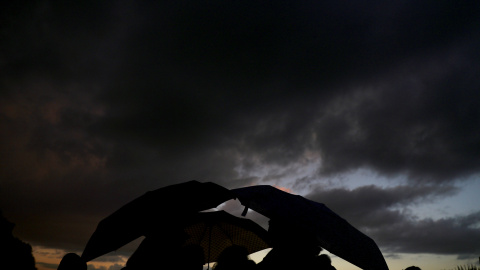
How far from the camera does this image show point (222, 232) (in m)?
8.25

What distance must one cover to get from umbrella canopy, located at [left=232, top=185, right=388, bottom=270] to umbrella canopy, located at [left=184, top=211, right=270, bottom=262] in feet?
7.86

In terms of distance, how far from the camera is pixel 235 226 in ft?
26.5

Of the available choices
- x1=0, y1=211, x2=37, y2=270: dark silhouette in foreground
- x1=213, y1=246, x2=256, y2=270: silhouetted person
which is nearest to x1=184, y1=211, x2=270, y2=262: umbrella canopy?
x1=213, y1=246, x2=256, y2=270: silhouetted person

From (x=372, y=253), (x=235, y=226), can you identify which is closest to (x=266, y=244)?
(x=235, y=226)

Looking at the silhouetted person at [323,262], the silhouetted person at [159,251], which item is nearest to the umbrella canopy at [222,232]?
the silhouetted person at [159,251]

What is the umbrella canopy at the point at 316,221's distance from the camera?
4820 millimetres

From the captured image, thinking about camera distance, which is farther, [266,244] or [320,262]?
[266,244]

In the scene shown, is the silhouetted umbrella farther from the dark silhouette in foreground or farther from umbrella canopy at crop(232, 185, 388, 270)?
the dark silhouette in foreground

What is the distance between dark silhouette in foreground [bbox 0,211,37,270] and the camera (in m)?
13.9

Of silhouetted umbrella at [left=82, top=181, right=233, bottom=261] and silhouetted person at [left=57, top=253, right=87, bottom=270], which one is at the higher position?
silhouetted umbrella at [left=82, top=181, right=233, bottom=261]

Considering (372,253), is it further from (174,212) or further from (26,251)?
(26,251)

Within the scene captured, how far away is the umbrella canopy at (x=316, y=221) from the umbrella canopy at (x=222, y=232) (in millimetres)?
2396

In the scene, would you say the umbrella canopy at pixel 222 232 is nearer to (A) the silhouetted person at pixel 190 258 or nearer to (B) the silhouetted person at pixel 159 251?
(A) the silhouetted person at pixel 190 258

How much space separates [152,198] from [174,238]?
2.57 ft
